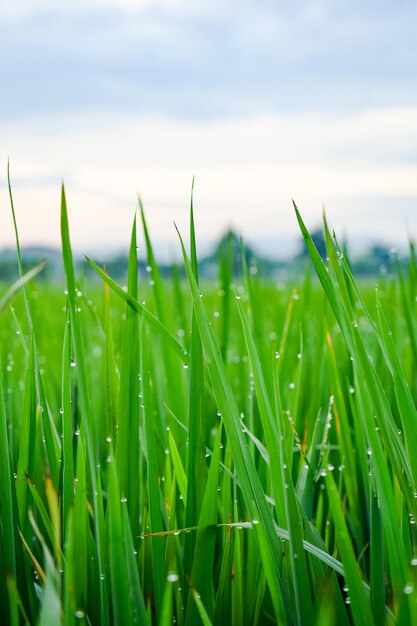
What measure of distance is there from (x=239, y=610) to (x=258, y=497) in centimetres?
11

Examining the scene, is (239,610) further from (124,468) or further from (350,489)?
(350,489)

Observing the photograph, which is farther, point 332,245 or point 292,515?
point 332,245

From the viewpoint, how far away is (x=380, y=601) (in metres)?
0.53

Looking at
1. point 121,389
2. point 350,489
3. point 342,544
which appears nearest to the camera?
point 342,544

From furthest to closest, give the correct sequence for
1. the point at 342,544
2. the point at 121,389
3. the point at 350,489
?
the point at 350,489
the point at 121,389
the point at 342,544

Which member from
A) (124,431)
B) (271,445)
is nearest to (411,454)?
(271,445)

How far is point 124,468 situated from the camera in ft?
1.98

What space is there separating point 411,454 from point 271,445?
12 cm

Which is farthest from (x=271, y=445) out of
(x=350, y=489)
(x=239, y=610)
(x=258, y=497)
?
(x=350, y=489)

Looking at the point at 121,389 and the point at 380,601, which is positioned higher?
the point at 121,389

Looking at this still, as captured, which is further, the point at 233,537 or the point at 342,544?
the point at 233,537

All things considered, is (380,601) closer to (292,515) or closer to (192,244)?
(292,515)

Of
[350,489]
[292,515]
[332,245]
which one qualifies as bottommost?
[350,489]

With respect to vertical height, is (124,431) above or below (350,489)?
above
